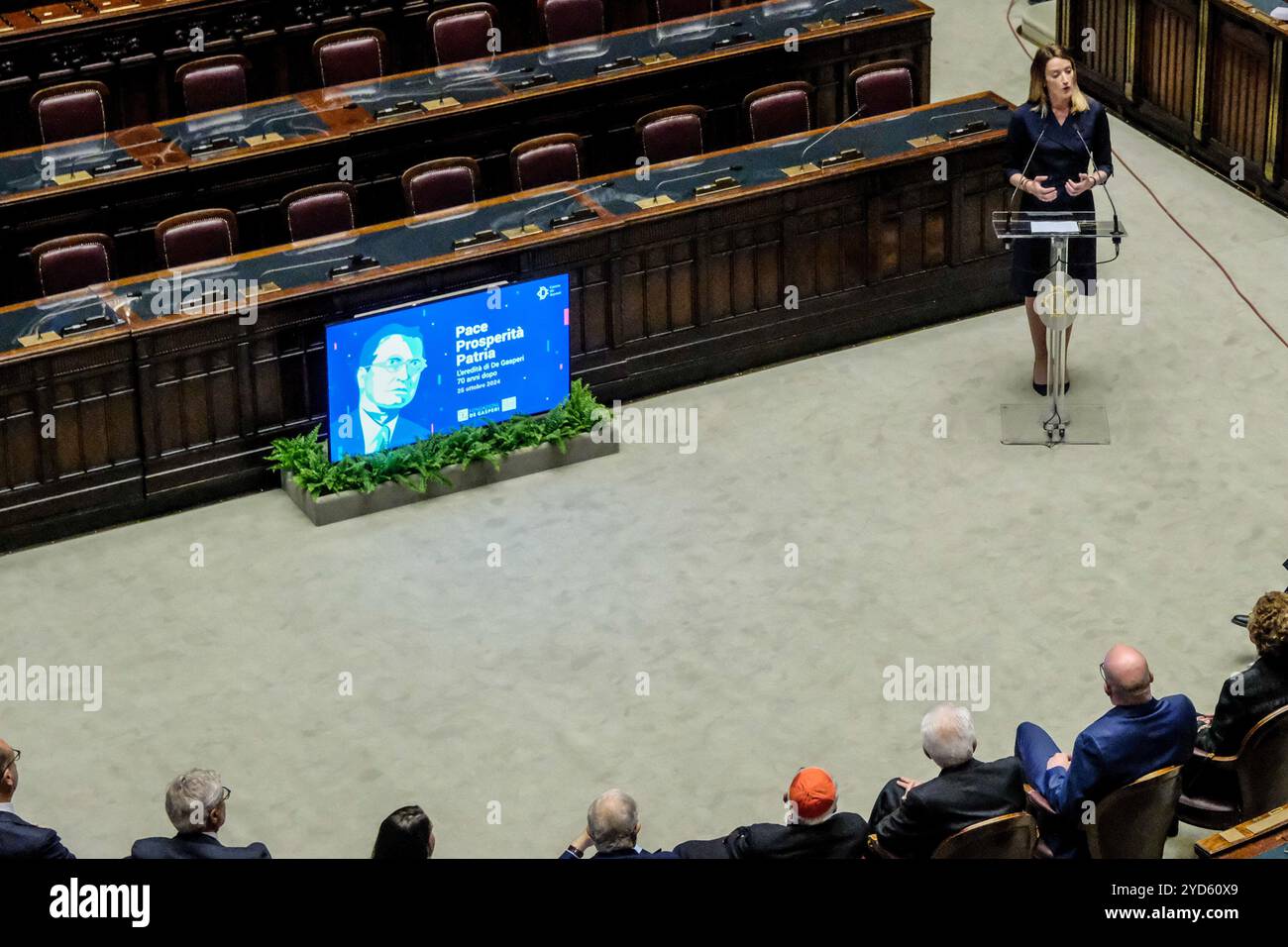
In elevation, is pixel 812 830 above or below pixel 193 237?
below

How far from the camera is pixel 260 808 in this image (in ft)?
34.9

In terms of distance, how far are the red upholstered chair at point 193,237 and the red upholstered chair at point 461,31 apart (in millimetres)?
2895

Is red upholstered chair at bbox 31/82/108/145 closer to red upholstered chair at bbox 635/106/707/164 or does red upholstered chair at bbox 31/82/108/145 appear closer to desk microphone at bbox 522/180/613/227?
desk microphone at bbox 522/180/613/227

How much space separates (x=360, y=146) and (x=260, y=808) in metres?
5.25

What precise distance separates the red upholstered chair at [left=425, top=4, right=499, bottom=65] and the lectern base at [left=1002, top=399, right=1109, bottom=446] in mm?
4762

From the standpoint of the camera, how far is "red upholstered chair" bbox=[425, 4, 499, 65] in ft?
52.5

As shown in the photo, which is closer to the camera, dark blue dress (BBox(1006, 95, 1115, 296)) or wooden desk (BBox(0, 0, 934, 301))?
dark blue dress (BBox(1006, 95, 1115, 296))

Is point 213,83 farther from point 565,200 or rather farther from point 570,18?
point 565,200

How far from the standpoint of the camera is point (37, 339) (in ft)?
40.6

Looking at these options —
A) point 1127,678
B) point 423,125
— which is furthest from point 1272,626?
point 423,125

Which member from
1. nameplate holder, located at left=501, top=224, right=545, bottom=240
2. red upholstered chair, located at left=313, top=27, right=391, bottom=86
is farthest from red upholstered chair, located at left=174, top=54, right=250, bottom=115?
nameplate holder, located at left=501, top=224, right=545, bottom=240

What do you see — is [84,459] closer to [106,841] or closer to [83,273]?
[83,273]

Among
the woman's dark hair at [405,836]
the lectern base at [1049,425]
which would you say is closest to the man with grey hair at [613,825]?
the woman's dark hair at [405,836]

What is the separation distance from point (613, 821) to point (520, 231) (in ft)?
18.2
